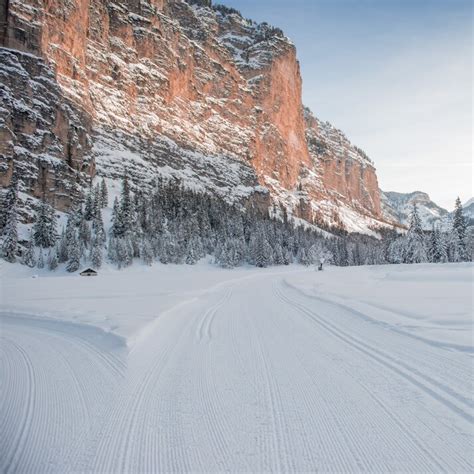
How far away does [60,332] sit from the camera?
864cm

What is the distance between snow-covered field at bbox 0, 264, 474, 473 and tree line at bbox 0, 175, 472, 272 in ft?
162

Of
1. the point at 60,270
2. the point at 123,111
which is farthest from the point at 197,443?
the point at 123,111

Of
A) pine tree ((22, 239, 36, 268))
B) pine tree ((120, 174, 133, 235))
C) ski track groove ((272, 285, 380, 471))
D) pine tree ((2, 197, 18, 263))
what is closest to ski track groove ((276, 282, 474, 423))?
ski track groove ((272, 285, 380, 471))

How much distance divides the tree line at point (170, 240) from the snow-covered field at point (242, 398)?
49363 millimetres

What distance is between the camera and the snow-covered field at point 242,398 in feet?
9.77

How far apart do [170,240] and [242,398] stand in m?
65.2

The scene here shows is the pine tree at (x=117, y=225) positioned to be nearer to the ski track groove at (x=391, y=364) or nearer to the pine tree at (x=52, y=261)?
the pine tree at (x=52, y=261)

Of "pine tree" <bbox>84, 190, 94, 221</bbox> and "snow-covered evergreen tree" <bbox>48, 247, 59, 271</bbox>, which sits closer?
"snow-covered evergreen tree" <bbox>48, 247, 59, 271</bbox>

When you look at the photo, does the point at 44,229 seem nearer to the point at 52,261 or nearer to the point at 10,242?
the point at 10,242

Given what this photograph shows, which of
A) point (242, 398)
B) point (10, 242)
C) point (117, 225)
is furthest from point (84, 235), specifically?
point (242, 398)

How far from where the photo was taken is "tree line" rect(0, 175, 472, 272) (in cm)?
5353

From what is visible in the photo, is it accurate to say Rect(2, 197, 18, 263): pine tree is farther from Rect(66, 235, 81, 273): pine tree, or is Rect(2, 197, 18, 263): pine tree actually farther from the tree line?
Rect(66, 235, 81, 273): pine tree

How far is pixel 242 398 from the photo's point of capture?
13.6 ft

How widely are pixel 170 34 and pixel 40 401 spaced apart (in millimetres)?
219020
